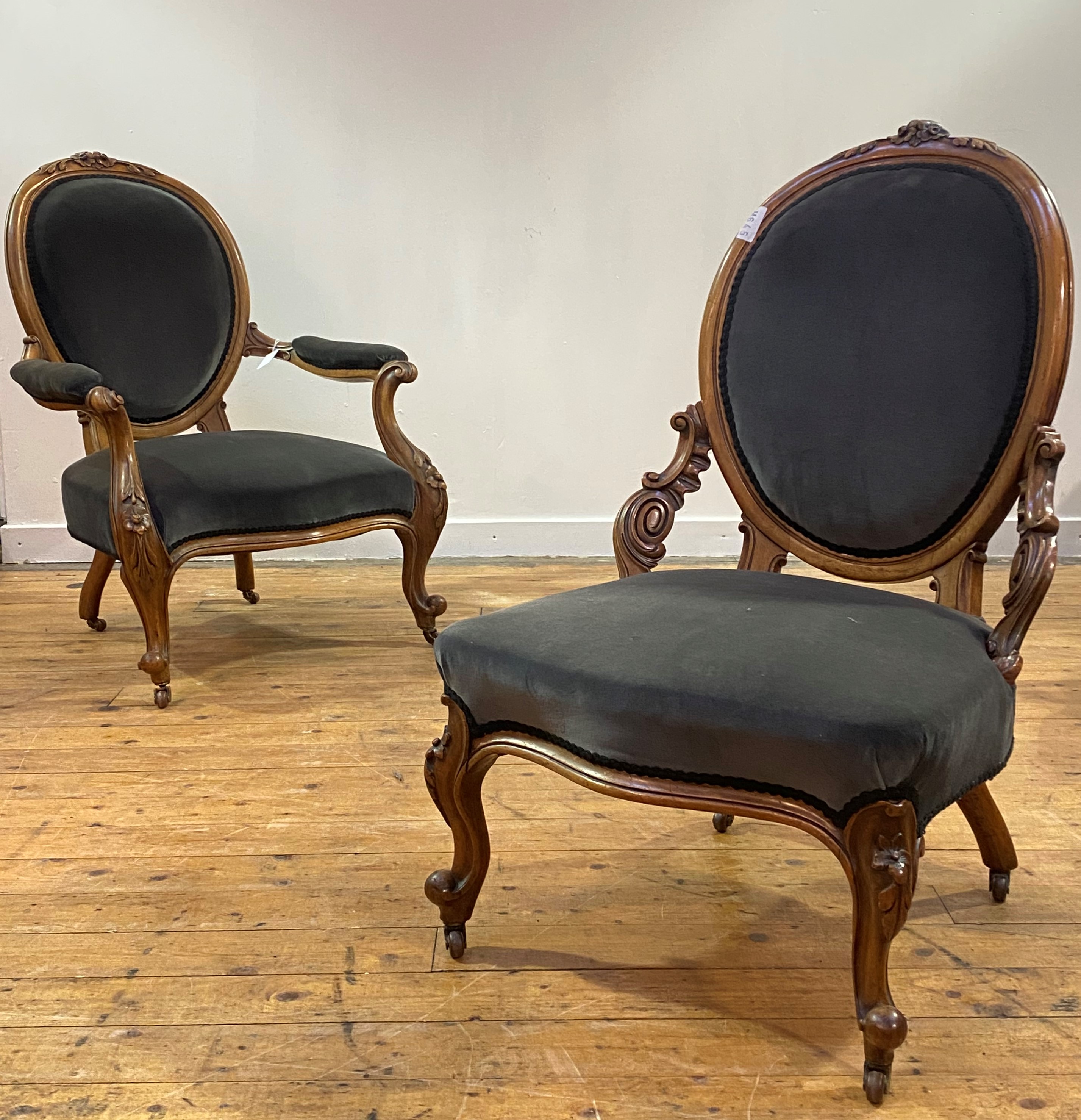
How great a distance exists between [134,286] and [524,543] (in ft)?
4.82

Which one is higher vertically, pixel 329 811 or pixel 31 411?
pixel 31 411

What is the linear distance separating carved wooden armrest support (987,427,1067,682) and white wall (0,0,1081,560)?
2.30 meters

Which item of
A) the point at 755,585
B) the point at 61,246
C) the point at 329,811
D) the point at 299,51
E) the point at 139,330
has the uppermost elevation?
the point at 299,51

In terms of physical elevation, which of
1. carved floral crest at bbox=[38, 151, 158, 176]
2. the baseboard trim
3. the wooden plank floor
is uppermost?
carved floral crest at bbox=[38, 151, 158, 176]

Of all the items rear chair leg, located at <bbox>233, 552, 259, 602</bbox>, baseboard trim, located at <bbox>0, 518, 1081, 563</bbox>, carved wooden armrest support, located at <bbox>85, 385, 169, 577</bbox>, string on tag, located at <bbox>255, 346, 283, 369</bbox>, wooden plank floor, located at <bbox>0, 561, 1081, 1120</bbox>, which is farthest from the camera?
baseboard trim, located at <bbox>0, 518, 1081, 563</bbox>

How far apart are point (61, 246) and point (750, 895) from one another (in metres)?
2.22

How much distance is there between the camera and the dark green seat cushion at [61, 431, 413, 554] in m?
2.35

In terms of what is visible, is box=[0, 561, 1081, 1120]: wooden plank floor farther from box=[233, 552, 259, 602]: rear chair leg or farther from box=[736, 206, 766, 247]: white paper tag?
box=[736, 206, 766, 247]: white paper tag

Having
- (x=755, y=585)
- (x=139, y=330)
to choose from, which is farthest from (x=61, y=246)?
(x=755, y=585)

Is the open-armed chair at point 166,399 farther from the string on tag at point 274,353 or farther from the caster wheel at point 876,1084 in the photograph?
the caster wheel at point 876,1084

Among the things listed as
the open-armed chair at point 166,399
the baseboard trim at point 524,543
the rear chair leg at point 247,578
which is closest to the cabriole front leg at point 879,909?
the open-armed chair at point 166,399

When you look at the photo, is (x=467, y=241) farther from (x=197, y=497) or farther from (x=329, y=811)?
(x=329, y=811)

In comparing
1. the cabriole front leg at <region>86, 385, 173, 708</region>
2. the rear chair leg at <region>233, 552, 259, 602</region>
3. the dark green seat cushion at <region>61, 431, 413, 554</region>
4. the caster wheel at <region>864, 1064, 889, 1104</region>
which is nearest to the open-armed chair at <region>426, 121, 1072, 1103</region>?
the caster wheel at <region>864, 1064, 889, 1104</region>

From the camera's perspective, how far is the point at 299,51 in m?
3.38
